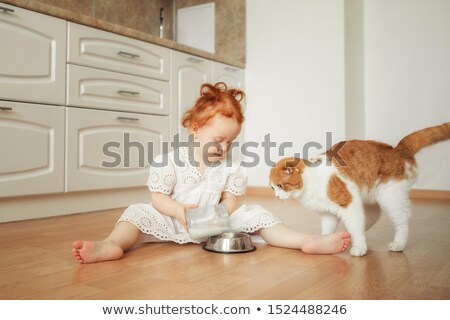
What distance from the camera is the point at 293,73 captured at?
Result: 9.88 ft

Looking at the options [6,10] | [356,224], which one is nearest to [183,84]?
[6,10]

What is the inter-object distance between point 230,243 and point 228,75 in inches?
79.6

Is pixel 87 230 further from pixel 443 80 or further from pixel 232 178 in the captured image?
pixel 443 80

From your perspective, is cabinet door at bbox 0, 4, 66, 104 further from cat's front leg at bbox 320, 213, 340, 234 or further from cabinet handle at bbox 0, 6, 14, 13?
cat's front leg at bbox 320, 213, 340, 234

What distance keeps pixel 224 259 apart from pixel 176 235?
0.24 metres

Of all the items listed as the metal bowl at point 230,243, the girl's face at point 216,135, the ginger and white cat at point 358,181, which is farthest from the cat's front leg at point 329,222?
the girl's face at point 216,135

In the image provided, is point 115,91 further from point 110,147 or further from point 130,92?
point 110,147

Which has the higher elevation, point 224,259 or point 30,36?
point 30,36

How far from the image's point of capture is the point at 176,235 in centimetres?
129

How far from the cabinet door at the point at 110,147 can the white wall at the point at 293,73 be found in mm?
949

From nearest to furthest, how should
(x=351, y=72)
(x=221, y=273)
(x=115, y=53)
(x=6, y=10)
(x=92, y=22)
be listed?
1. (x=221, y=273)
2. (x=6, y=10)
3. (x=92, y=22)
4. (x=115, y=53)
5. (x=351, y=72)

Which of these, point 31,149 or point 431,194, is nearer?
point 31,149

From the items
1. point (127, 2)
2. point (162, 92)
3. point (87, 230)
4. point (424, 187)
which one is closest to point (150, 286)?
point (87, 230)

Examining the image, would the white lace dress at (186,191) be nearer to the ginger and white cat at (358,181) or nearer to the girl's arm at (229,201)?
the girl's arm at (229,201)
